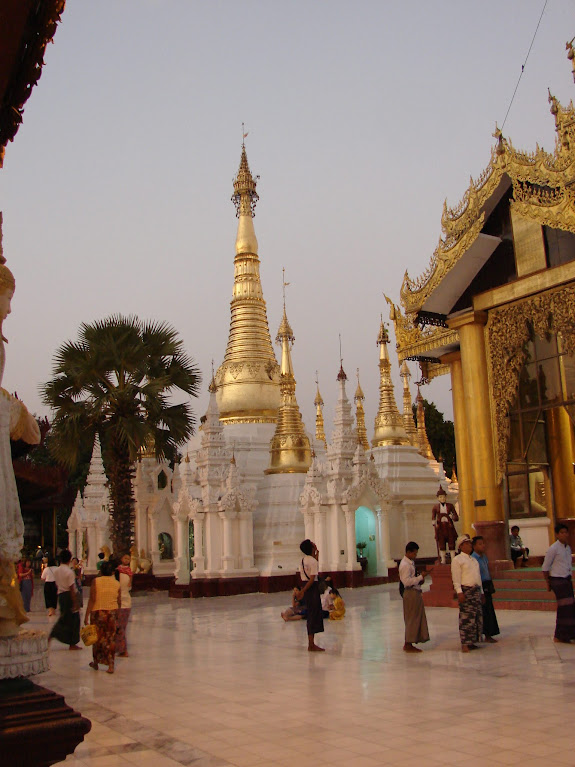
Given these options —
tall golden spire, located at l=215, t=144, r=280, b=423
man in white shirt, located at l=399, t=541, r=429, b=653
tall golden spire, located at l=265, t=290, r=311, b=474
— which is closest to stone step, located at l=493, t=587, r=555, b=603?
man in white shirt, located at l=399, t=541, r=429, b=653

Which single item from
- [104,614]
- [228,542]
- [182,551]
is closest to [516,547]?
[104,614]

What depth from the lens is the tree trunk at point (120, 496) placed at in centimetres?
1938

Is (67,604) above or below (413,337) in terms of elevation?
below

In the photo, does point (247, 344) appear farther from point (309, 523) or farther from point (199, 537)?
point (309, 523)

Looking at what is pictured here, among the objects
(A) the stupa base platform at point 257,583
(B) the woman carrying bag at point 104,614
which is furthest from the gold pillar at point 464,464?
(B) the woman carrying bag at point 104,614

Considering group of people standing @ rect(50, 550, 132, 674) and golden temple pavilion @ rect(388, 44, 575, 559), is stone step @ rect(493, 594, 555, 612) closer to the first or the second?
golden temple pavilion @ rect(388, 44, 575, 559)

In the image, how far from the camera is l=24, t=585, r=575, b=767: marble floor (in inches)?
214

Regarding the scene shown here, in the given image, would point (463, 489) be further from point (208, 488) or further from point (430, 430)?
point (430, 430)

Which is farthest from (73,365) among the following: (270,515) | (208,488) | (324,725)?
(324,725)

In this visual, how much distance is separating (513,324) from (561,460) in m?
3.12

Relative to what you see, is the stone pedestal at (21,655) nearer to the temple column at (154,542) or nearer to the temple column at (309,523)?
the temple column at (309,523)

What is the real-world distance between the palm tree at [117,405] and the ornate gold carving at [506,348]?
26.3 feet

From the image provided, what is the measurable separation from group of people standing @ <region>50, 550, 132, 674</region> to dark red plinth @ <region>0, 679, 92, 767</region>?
A: 5.48 m

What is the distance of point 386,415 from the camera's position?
30.3 metres
